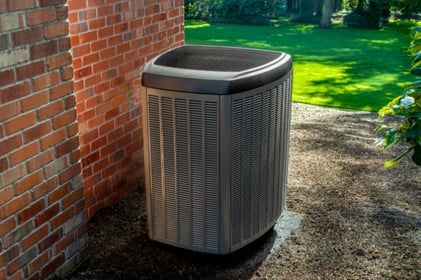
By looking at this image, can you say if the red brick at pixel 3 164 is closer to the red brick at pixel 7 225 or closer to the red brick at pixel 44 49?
the red brick at pixel 7 225

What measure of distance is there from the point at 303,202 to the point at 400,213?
794mm

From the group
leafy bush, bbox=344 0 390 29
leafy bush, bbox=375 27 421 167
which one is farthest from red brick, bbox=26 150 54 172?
leafy bush, bbox=344 0 390 29

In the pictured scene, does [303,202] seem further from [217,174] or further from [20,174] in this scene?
[20,174]

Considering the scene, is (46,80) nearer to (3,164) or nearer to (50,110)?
(50,110)

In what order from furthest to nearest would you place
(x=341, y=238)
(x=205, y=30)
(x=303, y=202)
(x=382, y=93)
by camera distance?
(x=205, y=30), (x=382, y=93), (x=303, y=202), (x=341, y=238)

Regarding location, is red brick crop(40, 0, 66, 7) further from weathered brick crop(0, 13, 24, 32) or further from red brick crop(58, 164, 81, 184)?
red brick crop(58, 164, 81, 184)

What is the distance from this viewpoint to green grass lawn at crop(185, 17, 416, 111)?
28.7 ft

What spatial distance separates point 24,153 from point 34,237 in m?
0.50

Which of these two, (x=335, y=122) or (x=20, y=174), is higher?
(x=20, y=174)

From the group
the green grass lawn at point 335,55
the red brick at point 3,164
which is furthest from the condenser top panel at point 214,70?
the green grass lawn at point 335,55

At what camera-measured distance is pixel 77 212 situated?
11.2ft

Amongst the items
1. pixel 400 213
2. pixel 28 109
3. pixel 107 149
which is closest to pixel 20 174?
pixel 28 109

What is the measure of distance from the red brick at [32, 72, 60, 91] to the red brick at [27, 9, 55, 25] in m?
0.29

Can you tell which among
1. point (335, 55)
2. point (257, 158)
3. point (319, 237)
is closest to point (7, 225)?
point (257, 158)
